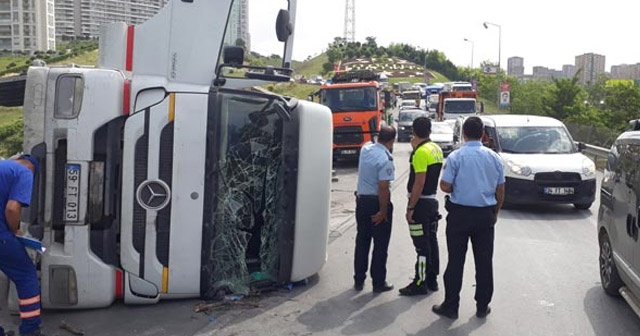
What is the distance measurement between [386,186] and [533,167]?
235 inches

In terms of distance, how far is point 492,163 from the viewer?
18.9 ft

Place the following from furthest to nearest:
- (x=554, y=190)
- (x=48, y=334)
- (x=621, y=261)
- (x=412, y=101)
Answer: (x=412, y=101), (x=554, y=190), (x=621, y=261), (x=48, y=334)

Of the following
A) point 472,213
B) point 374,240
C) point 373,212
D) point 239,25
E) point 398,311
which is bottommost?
point 398,311

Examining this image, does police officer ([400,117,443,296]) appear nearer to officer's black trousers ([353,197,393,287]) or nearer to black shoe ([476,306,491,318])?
officer's black trousers ([353,197,393,287])

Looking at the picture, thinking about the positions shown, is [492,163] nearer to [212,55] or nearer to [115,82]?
[212,55]

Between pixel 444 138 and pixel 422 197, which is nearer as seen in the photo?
pixel 422 197

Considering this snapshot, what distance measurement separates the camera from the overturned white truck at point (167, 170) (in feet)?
18.6

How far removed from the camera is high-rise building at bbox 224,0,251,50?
21.3 feet

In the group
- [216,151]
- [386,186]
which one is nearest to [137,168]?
[216,151]

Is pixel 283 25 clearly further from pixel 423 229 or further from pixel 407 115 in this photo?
pixel 407 115

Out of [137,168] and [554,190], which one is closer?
[137,168]

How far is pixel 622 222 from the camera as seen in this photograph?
5.72 meters

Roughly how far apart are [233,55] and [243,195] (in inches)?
56.4

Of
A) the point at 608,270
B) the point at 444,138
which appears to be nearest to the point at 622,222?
the point at 608,270
